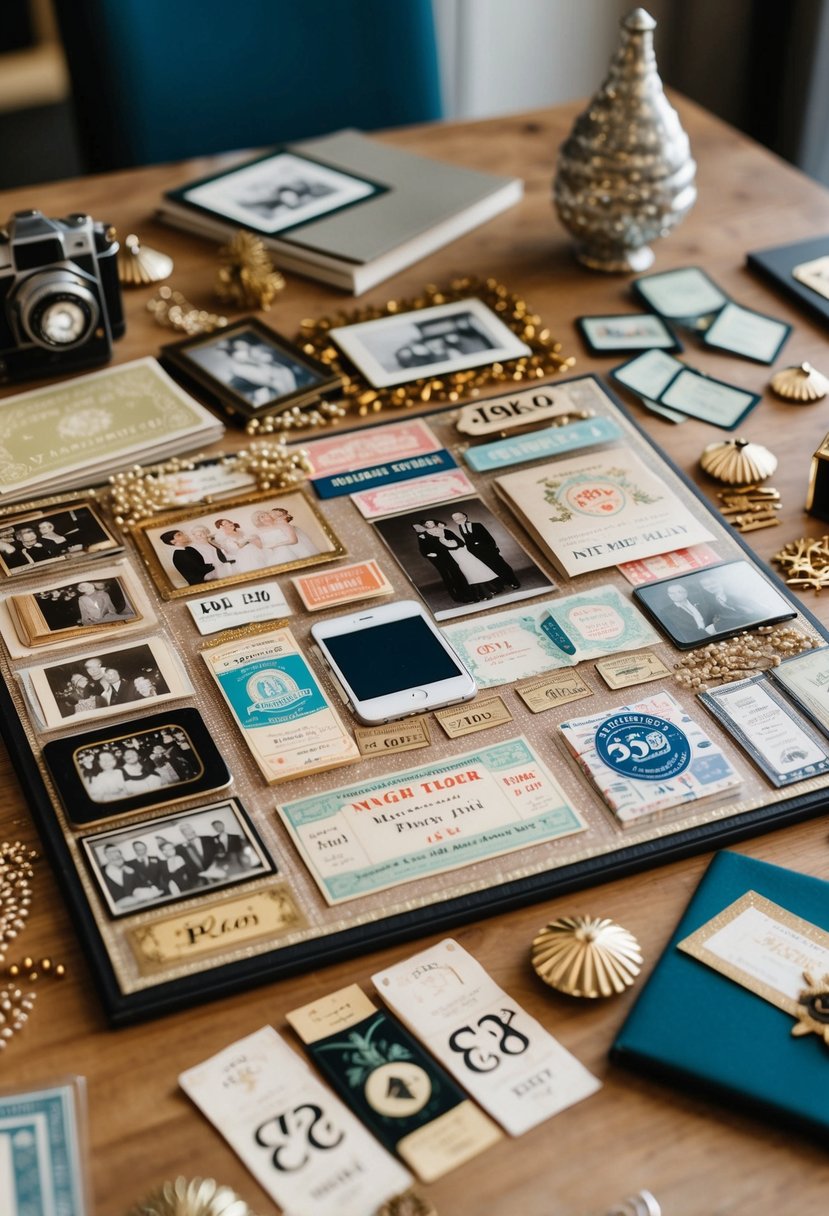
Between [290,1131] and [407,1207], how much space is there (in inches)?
3.4

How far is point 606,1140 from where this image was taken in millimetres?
780

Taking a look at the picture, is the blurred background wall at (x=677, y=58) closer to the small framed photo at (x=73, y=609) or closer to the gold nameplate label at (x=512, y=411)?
the gold nameplate label at (x=512, y=411)

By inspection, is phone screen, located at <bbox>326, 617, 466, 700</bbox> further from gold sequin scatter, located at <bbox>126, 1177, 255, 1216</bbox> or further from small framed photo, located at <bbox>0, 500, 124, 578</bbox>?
gold sequin scatter, located at <bbox>126, 1177, 255, 1216</bbox>

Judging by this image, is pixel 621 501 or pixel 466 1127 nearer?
pixel 466 1127

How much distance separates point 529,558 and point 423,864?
352 millimetres

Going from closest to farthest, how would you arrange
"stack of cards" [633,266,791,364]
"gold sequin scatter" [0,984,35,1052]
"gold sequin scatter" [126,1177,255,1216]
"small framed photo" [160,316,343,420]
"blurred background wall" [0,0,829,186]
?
"gold sequin scatter" [126,1177,255,1216]
"gold sequin scatter" [0,984,35,1052]
"small framed photo" [160,316,343,420]
"stack of cards" [633,266,791,364]
"blurred background wall" [0,0,829,186]

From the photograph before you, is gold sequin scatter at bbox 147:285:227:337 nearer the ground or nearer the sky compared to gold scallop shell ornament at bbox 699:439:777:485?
nearer the sky

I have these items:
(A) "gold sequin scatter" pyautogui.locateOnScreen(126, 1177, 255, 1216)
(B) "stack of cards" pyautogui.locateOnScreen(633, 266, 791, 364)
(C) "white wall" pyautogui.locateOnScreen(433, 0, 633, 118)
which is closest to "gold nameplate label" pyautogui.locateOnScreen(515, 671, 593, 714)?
(A) "gold sequin scatter" pyautogui.locateOnScreen(126, 1177, 255, 1216)

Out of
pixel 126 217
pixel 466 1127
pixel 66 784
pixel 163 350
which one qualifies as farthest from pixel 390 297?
pixel 466 1127

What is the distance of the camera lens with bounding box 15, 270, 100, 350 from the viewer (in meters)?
1.33

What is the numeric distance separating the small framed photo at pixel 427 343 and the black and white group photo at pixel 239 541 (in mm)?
232

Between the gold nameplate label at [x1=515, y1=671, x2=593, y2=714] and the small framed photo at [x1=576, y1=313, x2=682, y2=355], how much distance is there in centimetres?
52

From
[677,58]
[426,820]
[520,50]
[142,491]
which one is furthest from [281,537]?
[677,58]

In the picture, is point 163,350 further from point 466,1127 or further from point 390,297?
point 466,1127
